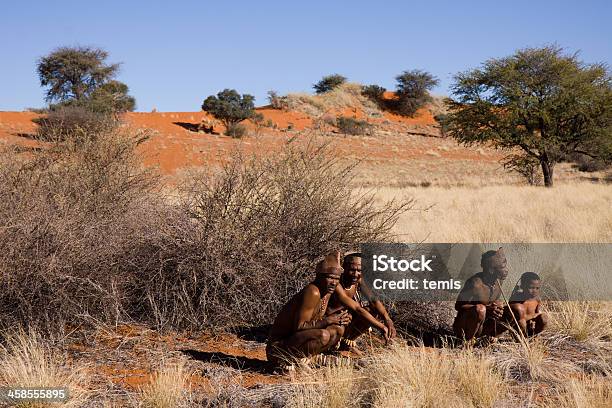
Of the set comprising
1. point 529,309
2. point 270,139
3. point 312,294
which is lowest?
point 529,309

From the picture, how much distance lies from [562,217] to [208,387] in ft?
32.1

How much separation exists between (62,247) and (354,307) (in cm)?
243

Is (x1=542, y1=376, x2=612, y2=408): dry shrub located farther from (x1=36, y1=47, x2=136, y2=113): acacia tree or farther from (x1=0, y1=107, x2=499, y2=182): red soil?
(x1=36, y1=47, x2=136, y2=113): acacia tree

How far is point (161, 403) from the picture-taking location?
12.7 ft

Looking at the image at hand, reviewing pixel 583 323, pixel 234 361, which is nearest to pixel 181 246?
pixel 234 361

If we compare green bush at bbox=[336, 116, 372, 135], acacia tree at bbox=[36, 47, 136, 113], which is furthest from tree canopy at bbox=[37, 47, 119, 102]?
green bush at bbox=[336, 116, 372, 135]

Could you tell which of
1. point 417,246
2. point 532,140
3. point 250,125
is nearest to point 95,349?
point 417,246

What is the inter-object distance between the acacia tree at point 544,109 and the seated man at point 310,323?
1984 centimetres

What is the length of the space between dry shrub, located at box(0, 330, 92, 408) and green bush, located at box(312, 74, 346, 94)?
58.6 metres

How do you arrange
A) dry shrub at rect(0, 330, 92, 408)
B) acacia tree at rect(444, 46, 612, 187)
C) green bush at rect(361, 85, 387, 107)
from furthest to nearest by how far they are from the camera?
green bush at rect(361, 85, 387, 107), acacia tree at rect(444, 46, 612, 187), dry shrub at rect(0, 330, 92, 408)

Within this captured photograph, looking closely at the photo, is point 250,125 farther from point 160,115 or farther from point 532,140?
point 532,140

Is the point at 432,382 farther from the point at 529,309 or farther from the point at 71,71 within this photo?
the point at 71,71

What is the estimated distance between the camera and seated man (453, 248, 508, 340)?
5305 millimetres

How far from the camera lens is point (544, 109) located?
23438mm
